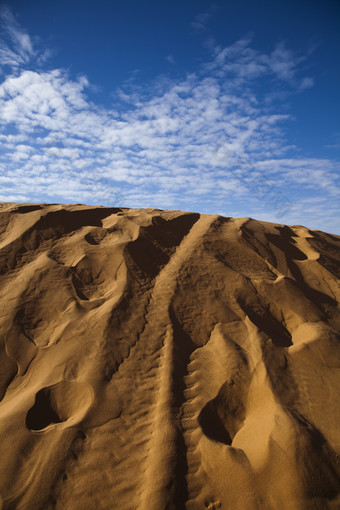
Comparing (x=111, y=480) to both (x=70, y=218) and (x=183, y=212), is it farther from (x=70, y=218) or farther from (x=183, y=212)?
(x=183, y=212)

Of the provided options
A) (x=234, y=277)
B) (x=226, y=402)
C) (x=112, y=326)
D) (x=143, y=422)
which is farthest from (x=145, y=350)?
(x=234, y=277)

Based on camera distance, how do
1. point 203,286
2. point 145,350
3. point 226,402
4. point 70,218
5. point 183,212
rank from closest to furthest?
point 226,402
point 145,350
point 203,286
point 70,218
point 183,212

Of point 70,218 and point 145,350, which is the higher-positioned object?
point 70,218

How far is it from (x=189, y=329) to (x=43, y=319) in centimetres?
145

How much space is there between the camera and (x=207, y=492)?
188cm

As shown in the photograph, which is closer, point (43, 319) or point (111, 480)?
point (111, 480)

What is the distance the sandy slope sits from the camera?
191cm

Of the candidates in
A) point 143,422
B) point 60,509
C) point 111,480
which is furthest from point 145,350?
point 60,509

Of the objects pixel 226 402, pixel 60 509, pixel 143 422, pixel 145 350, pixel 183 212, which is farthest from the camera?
pixel 183 212

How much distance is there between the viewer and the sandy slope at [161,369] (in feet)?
6.26

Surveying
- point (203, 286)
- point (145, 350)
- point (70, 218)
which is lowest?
point (145, 350)

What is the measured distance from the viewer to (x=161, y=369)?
8.52 ft

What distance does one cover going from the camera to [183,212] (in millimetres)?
5047

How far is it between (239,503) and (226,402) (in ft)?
2.23
